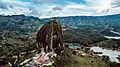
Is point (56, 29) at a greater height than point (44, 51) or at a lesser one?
greater

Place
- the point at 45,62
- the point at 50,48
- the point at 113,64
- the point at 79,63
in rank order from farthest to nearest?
the point at 113,64, the point at 79,63, the point at 50,48, the point at 45,62

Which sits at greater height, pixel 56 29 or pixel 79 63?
pixel 56 29

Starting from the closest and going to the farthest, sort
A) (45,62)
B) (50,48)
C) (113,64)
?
(45,62) < (50,48) < (113,64)

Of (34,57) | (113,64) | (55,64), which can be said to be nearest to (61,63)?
(55,64)

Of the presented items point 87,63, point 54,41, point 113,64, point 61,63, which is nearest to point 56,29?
point 54,41

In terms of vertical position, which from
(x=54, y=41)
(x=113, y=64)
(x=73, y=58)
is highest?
(x=54, y=41)

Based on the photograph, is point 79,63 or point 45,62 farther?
point 79,63

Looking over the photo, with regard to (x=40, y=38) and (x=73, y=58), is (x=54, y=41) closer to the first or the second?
(x=40, y=38)

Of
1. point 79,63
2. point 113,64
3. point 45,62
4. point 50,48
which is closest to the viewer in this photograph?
point 45,62

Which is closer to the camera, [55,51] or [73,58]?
[55,51]
